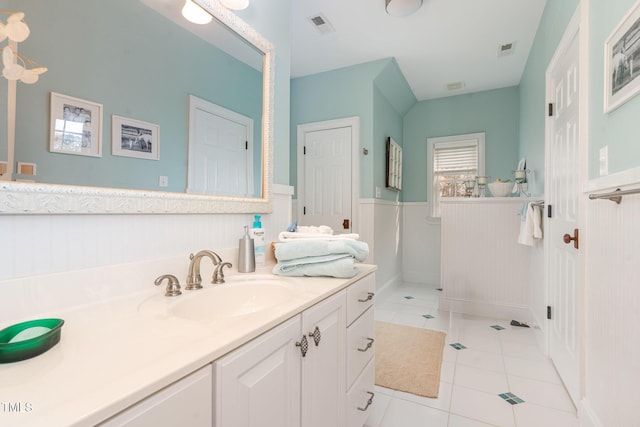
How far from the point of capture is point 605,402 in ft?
4.01

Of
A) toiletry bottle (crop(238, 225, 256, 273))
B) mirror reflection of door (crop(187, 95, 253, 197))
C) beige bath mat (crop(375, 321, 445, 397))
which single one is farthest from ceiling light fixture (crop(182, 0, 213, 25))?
beige bath mat (crop(375, 321, 445, 397))

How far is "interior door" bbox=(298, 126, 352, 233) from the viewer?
3488mm

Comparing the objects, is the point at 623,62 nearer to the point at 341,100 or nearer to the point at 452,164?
the point at 341,100

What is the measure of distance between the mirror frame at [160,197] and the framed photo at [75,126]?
0.10m

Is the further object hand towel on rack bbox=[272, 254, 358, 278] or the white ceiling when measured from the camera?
the white ceiling

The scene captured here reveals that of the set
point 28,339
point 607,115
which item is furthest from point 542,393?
point 28,339

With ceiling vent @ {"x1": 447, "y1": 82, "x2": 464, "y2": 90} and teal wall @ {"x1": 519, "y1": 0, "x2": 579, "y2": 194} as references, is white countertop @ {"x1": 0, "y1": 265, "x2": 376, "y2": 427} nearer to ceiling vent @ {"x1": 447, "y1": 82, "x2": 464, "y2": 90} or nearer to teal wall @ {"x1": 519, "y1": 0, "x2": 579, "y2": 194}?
teal wall @ {"x1": 519, "y1": 0, "x2": 579, "y2": 194}

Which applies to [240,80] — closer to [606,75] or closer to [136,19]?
→ [136,19]

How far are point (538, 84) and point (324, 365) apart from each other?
3.07 metres

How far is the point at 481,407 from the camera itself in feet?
5.44

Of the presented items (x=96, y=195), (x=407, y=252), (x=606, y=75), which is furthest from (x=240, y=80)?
(x=407, y=252)

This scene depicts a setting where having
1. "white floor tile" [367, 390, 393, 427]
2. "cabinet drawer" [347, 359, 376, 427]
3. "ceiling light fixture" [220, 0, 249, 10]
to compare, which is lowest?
"white floor tile" [367, 390, 393, 427]

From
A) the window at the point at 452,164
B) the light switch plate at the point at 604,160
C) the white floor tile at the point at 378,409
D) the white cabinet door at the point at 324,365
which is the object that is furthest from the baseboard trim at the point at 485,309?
the white cabinet door at the point at 324,365

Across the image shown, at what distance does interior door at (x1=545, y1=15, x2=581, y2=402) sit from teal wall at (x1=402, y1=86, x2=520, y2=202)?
6.31 feet
